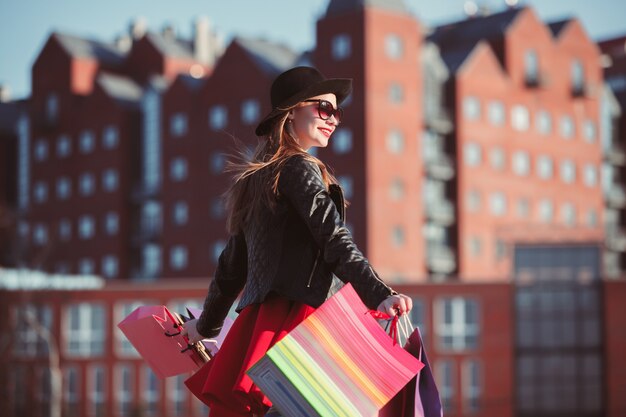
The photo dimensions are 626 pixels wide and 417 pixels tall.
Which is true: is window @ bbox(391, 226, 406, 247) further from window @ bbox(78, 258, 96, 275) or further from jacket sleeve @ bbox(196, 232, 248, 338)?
jacket sleeve @ bbox(196, 232, 248, 338)

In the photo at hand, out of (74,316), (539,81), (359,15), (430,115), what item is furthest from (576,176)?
(74,316)

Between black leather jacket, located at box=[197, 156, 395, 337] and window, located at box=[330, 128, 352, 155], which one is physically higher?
window, located at box=[330, 128, 352, 155]

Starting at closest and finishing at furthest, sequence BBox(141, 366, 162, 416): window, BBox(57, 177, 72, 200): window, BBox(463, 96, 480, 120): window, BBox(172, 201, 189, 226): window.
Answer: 1. BBox(141, 366, 162, 416): window
2. BBox(463, 96, 480, 120): window
3. BBox(172, 201, 189, 226): window
4. BBox(57, 177, 72, 200): window

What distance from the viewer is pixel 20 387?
67875 mm

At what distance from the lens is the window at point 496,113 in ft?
225

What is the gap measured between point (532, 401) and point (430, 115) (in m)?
15.1

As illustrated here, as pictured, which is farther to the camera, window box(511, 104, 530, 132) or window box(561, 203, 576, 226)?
window box(561, 203, 576, 226)

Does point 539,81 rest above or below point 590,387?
above

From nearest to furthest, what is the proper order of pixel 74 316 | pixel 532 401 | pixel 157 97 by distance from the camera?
pixel 532 401 < pixel 74 316 < pixel 157 97

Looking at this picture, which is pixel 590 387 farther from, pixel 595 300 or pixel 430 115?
pixel 430 115

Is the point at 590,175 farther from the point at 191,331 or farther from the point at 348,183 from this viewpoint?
the point at 191,331

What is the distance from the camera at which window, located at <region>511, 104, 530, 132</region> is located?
2764 inches

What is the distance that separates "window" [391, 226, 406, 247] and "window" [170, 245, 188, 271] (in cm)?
1294

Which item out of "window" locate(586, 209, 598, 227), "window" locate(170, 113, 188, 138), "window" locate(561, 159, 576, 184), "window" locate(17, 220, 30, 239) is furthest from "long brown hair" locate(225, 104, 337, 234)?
"window" locate(17, 220, 30, 239)
